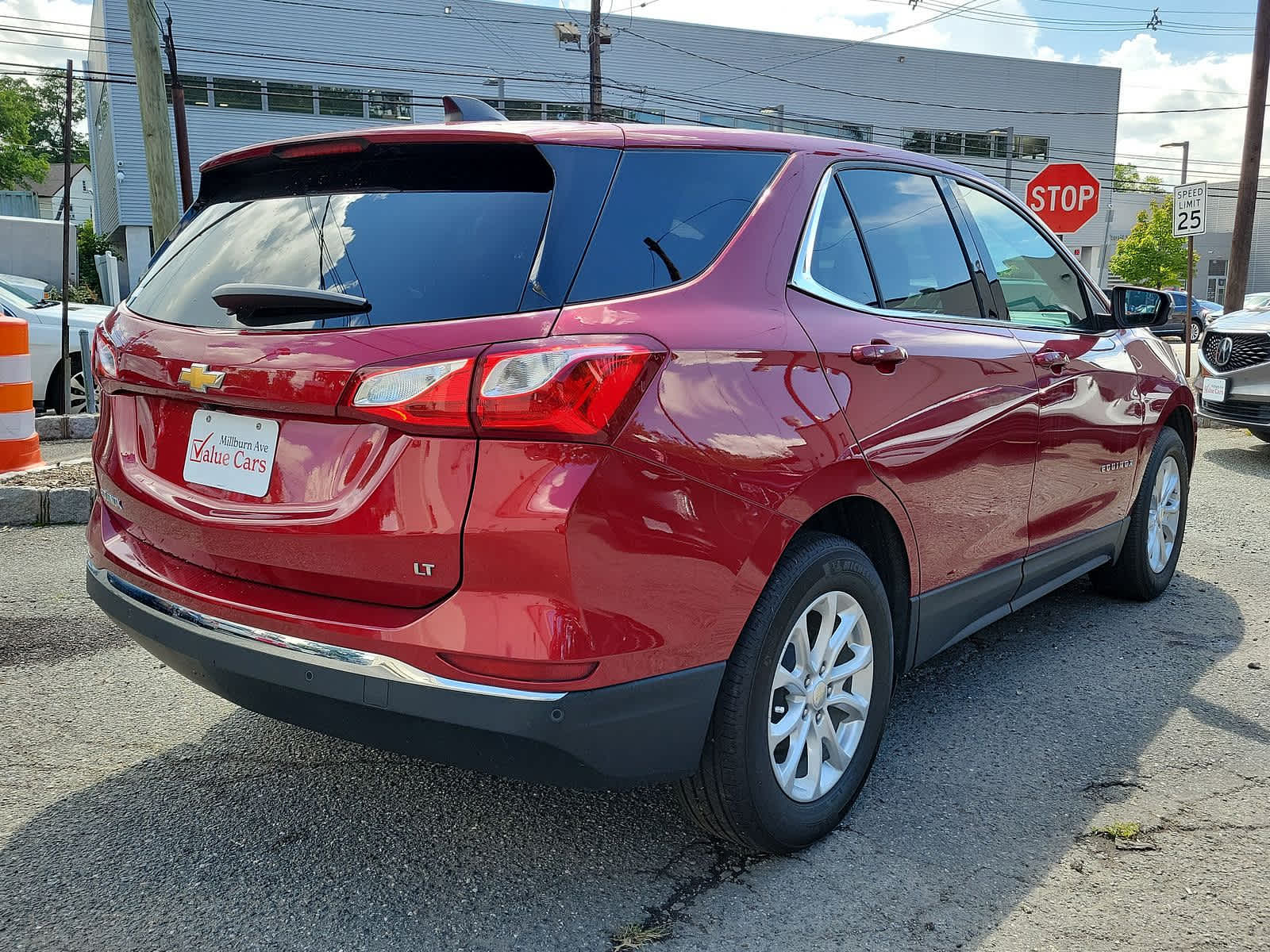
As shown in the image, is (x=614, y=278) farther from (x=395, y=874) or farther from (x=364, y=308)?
(x=395, y=874)

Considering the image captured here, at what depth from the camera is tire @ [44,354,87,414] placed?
10180 millimetres

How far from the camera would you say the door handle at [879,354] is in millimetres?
2654

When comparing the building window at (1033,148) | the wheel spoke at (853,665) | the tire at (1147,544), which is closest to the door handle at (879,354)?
the wheel spoke at (853,665)

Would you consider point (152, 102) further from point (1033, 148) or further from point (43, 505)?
point (1033, 148)

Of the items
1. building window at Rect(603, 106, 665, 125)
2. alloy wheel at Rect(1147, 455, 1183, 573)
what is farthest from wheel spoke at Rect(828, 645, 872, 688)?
building window at Rect(603, 106, 665, 125)

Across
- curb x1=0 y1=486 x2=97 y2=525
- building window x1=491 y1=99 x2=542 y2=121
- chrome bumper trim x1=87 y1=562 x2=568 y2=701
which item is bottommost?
curb x1=0 y1=486 x2=97 y2=525

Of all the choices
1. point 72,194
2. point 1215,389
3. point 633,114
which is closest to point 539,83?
point 633,114

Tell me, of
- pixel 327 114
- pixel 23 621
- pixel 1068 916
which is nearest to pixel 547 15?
pixel 327 114

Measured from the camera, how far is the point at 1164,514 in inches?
189

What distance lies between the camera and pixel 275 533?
2199 mm

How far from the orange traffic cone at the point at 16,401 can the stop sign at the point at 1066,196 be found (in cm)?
977

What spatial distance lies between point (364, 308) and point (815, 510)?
1.11 meters

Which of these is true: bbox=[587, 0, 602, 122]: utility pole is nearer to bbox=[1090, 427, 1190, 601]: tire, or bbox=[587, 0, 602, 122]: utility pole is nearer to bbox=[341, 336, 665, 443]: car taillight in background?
bbox=[1090, 427, 1190, 601]: tire

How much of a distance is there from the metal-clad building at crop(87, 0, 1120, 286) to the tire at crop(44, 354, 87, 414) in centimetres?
2021
